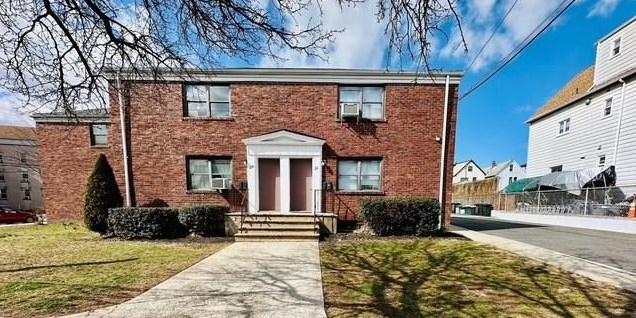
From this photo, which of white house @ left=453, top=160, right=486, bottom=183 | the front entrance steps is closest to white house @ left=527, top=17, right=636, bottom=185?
the front entrance steps

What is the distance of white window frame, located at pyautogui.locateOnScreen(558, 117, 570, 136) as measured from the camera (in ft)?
54.5

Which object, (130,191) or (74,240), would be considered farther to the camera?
(130,191)

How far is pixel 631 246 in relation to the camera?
7.38 meters

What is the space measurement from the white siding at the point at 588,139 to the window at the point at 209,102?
1754 centimetres

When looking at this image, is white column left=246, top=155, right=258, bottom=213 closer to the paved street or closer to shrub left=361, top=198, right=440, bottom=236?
shrub left=361, top=198, right=440, bottom=236

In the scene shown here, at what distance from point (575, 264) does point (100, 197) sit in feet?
42.0

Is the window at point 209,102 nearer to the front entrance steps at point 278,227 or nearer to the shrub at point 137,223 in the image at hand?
the shrub at point 137,223

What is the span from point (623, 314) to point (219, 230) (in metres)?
8.98

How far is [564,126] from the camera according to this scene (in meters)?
17.0

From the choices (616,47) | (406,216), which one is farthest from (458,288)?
(616,47)

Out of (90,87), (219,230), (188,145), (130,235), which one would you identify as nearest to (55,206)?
(130,235)

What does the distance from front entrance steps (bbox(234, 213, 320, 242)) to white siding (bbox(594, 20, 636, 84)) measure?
56.4ft

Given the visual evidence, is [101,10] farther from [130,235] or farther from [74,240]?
[74,240]

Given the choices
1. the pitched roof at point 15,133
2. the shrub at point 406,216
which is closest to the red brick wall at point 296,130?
the shrub at point 406,216
